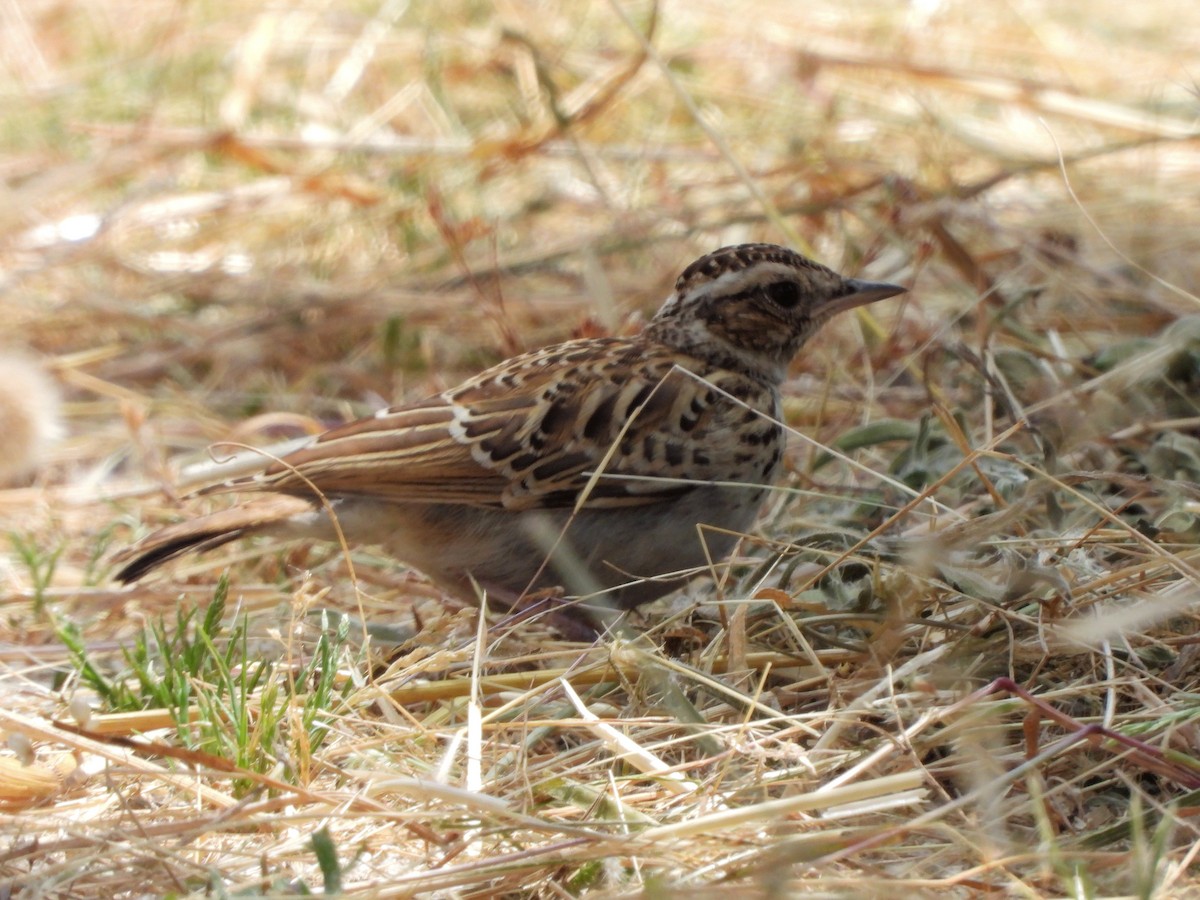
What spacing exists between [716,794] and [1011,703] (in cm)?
69

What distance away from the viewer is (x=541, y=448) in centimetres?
424

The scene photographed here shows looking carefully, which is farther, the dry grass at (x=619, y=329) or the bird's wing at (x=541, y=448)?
the bird's wing at (x=541, y=448)

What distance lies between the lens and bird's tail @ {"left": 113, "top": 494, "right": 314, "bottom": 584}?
418 centimetres

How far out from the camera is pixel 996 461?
4.29m

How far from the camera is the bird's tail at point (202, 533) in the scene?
4.18 m

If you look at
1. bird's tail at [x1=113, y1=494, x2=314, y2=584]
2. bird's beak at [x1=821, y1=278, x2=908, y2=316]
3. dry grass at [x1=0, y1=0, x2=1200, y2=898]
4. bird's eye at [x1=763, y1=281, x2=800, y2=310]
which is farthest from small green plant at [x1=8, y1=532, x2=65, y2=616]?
bird's beak at [x1=821, y1=278, x2=908, y2=316]

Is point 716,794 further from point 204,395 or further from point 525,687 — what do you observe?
point 204,395

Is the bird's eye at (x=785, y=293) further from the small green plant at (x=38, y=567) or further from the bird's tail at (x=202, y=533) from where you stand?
the small green plant at (x=38, y=567)

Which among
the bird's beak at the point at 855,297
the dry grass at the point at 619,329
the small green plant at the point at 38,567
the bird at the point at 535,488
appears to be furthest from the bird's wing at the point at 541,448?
the small green plant at the point at 38,567

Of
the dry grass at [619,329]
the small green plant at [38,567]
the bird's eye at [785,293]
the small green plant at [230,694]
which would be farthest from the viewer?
the bird's eye at [785,293]

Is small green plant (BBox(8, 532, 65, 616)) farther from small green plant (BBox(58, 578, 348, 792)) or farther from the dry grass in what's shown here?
small green plant (BBox(58, 578, 348, 792))

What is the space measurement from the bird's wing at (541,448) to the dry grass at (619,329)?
1.31 feet

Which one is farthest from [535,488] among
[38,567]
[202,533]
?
[38,567]

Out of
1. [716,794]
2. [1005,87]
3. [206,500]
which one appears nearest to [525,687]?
[716,794]
